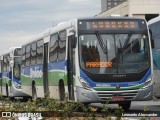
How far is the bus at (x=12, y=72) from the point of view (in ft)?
118

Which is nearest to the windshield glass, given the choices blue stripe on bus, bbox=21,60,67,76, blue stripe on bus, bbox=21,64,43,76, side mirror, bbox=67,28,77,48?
blue stripe on bus, bbox=21,64,43,76

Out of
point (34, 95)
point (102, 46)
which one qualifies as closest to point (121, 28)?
point (102, 46)

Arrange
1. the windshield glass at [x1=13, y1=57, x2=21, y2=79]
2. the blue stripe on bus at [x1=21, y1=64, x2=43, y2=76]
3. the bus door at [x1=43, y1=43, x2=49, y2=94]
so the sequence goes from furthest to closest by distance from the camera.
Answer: the windshield glass at [x1=13, y1=57, x2=21, y2=79] → the blue stripe on bus at [x1=21, y1=64, x2=43, y2=76] → the bus door at [x1=43, y1=43, x2=49, y2=94]

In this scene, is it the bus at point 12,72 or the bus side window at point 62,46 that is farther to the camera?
the bus at point 12,72

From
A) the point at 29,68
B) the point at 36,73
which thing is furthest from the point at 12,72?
the point at 36,73

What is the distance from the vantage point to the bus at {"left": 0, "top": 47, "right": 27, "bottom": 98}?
118 feet

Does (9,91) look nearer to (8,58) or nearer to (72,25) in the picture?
(8,58)

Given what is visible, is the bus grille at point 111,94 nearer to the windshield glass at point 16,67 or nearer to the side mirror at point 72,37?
the side mirror at point 72,37

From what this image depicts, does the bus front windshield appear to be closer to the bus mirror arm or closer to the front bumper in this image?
the bus mirror arm

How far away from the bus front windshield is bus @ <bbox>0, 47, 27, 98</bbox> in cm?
1600

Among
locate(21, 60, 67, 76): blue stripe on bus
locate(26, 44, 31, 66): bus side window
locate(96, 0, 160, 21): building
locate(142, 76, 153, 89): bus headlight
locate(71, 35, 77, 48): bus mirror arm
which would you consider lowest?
locate(142, 76, 153, 89): bus headlight

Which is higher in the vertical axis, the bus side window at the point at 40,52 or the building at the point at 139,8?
the building at the point at 139,8

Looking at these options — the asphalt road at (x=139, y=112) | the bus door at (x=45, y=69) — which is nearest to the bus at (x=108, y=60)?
the asphalt road at (x=139, y=112)

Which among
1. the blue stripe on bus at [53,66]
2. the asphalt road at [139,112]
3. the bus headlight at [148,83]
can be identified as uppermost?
the blue stripe on bus at [53,66]
